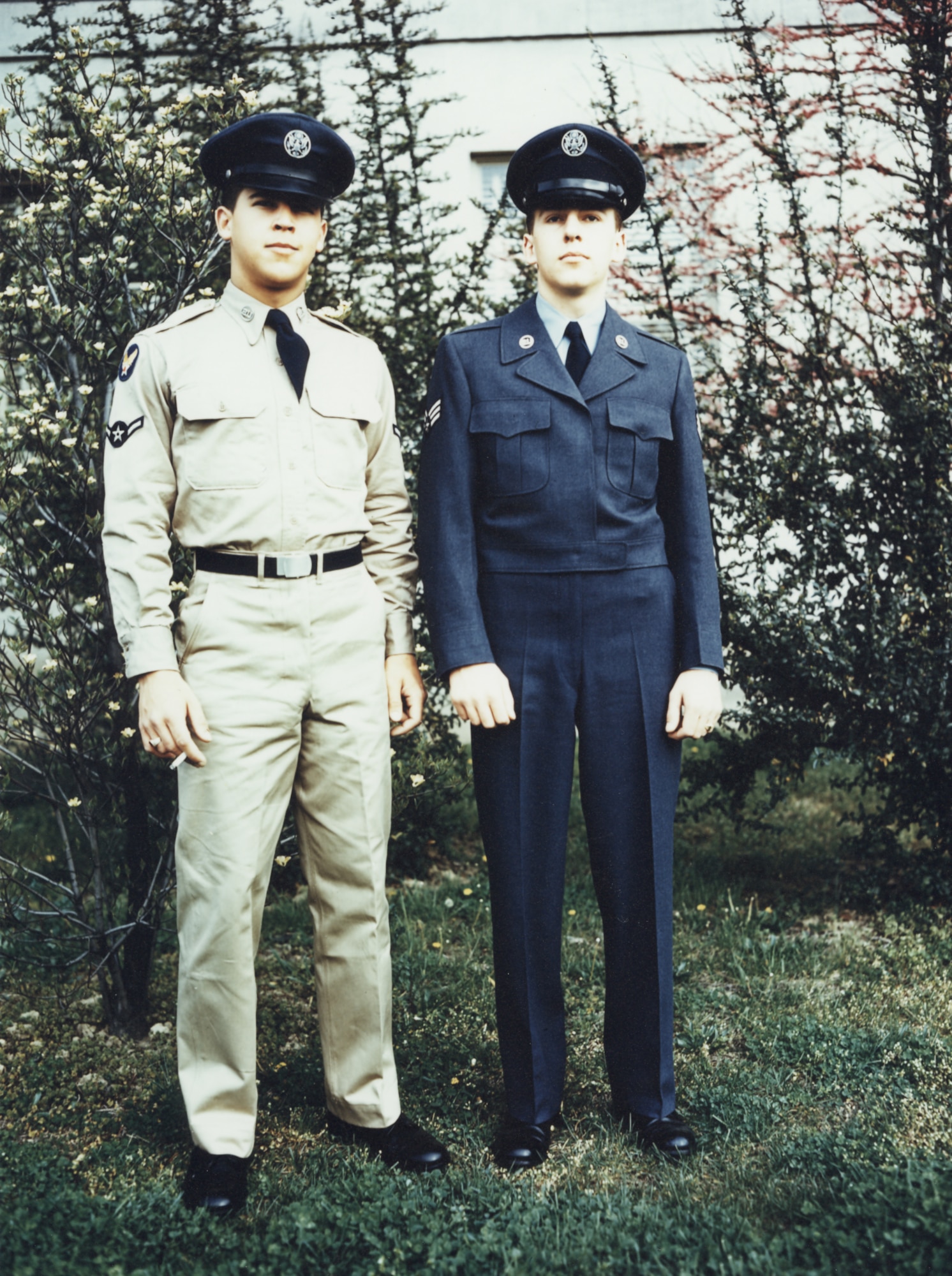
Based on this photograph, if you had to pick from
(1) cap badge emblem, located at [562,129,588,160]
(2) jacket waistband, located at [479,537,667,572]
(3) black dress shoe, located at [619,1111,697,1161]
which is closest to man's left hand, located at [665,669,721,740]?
(2) jacket waistband, located at [479,537,667,572]

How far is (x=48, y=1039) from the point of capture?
11.3ft

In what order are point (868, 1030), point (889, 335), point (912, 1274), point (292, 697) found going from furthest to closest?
point (889, 335) → point (868, 1030) → point (292, 697) → point (912, 1274)

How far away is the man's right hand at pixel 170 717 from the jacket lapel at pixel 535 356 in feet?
3.40

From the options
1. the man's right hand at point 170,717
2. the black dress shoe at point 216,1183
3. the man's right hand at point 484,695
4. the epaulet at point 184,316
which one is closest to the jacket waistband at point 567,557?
the man's right hand at point 484,695

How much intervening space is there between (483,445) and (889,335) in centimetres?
209

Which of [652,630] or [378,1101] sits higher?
[652,630]

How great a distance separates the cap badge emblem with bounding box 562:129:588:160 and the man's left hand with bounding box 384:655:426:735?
122 cm

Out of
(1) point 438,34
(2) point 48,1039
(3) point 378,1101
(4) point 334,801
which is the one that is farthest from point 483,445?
(1) point 438,34

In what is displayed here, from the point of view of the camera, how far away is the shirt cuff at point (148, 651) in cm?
244

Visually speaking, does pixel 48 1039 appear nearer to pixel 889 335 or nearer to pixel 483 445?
pixel 483 445

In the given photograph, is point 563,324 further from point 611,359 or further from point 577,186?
point 577,186

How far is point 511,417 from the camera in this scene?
8.59ft

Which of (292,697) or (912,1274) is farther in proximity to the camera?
(292,697)

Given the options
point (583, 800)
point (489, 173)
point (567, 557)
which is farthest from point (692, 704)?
point (489, 173)
